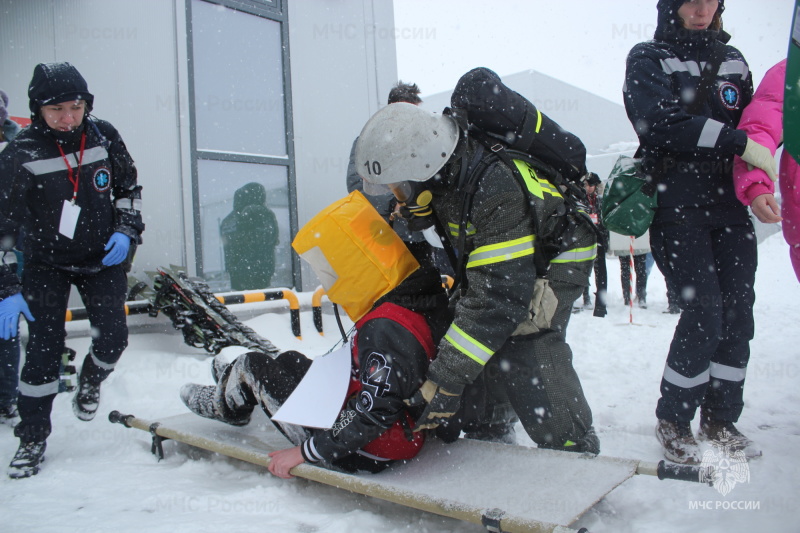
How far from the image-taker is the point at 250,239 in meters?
6.48

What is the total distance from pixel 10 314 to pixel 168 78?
3.72 meters

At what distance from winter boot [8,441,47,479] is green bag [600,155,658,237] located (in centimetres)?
307

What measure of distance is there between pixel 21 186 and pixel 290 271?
398 cm

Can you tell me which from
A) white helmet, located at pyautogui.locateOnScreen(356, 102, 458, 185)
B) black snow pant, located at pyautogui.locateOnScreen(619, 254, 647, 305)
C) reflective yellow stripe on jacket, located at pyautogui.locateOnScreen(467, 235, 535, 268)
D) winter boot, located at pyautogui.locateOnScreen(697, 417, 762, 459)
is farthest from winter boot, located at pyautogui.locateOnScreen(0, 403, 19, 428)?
black snow pant, located at pyautogui.locateOnScreen(619, 254, 647, 305)

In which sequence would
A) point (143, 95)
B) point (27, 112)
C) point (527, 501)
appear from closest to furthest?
point (527, 501)
point (27, 112)
point (143, 95)

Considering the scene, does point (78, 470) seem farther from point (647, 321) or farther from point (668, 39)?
point (647, 321)

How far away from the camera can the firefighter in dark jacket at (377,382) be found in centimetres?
218

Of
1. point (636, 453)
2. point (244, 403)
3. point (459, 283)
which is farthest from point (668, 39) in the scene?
point (244, 403)

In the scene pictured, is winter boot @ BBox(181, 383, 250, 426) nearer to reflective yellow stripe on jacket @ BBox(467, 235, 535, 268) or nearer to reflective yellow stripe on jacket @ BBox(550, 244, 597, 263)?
reflective yellow stripe on jacket @ BBox(467, 235, 535, 268)

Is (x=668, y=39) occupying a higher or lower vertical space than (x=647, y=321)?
higher

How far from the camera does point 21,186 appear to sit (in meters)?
3.00

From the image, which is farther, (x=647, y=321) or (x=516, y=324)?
(x=647, y=321)

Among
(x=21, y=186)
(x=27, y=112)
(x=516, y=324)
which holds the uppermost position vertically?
(x=27, y=112)

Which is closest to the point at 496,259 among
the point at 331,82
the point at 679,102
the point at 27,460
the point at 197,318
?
the point at 679,102
